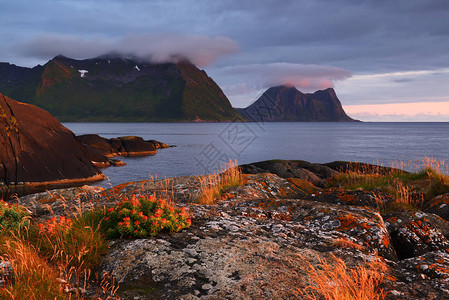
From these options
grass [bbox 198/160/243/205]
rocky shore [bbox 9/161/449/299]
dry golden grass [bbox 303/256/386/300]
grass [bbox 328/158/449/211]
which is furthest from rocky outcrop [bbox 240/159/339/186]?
dry golden grass [bbox 303/256/386/300]

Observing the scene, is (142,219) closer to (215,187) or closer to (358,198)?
(215,187)

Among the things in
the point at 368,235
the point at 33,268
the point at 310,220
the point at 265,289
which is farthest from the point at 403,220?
the point at 33,268

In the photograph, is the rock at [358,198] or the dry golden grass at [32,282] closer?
the dry golden grass at [32,282]

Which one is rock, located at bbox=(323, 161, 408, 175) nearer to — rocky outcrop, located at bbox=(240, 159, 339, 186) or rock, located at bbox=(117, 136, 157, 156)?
rocky outcrop, located at bbox=(240, 159, 339, 186)

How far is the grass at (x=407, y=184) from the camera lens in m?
9.91

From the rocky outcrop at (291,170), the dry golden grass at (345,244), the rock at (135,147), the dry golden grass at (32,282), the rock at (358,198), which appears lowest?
the rock at (135,147)

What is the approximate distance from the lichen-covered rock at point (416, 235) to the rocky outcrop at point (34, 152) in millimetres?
26288

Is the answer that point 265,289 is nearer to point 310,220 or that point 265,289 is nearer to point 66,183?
point 310,220

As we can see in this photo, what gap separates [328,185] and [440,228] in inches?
295

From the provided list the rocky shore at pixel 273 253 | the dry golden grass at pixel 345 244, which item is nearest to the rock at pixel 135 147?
the rocky shore at pixel 273 253

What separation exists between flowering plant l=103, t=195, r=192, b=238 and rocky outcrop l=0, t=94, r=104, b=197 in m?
22.9

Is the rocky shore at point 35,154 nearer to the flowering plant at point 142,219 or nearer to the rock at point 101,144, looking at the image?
the flowering plant at point 142,219

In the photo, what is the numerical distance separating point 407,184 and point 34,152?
2759 centimetres

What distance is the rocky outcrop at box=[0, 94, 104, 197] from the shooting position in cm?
2455
